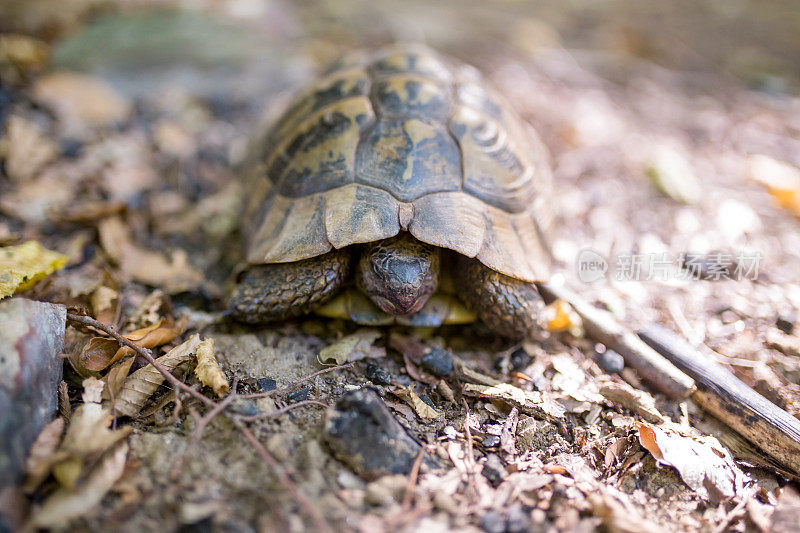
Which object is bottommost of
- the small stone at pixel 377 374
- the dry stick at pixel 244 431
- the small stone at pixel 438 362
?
the small stone at pixel 438 362

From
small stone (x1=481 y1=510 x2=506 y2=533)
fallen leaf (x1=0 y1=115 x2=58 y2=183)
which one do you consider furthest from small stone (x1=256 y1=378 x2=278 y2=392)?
fallen leaf (x1=0 y1=115 x2=58 y2=183)

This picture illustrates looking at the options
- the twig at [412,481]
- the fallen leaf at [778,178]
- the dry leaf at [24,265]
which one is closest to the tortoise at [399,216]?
the twig at [412,481]

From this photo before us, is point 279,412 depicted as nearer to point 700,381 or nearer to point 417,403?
point 417,403

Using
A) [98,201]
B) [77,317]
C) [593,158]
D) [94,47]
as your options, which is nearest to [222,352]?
[77,317]

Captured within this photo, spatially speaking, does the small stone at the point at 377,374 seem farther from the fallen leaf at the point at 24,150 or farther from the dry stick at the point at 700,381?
the fallen leaf at the point at 24,150

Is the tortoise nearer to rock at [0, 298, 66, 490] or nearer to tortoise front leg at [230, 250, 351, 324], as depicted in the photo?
tortoise front leg at [230, 250, 351, 324]

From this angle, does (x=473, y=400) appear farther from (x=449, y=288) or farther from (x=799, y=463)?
(x=799, y=463)
